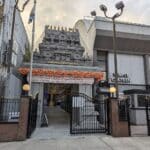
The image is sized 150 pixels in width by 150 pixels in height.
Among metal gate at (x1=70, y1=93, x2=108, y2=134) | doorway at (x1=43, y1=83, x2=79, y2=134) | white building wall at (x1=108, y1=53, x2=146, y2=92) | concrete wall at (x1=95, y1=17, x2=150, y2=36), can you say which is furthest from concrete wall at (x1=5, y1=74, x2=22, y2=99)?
concrete wall at (x1=95, y1=17, x2=150, y2=36)

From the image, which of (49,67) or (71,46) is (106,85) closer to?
(71,46)

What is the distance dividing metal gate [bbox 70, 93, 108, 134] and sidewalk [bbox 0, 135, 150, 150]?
5.43 feet

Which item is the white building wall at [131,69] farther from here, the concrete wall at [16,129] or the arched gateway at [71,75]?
the concrete wall at [16,129]

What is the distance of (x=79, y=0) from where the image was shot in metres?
15.0

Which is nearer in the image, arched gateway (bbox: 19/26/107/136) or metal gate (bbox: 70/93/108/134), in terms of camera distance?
metal gate (bbox: 70/93/108/134)

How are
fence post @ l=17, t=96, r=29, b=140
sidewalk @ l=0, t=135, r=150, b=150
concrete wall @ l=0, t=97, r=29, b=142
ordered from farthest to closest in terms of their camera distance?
fence post @ l=17, t=96, r=29, b=140, concrete wall @ l=0, t=97, r=29, b=142, sidewalk @ l=0, t=135, r=150, b=150

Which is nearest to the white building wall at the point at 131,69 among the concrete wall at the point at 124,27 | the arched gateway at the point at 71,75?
the concrete wall at the point at 124,27

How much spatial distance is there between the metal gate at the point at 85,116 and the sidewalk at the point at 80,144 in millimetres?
1656

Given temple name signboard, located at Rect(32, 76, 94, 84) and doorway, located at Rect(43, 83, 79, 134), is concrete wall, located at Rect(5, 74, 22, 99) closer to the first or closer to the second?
temple name signboard, located at Rect(32, 76, 94, 84)

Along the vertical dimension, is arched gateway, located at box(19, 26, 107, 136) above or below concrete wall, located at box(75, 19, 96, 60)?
below

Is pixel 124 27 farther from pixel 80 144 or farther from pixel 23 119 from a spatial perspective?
pixel 23 119

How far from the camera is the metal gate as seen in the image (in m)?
9.88

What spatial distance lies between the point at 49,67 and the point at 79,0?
685 centimetres

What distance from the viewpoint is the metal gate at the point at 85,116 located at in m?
9.88
